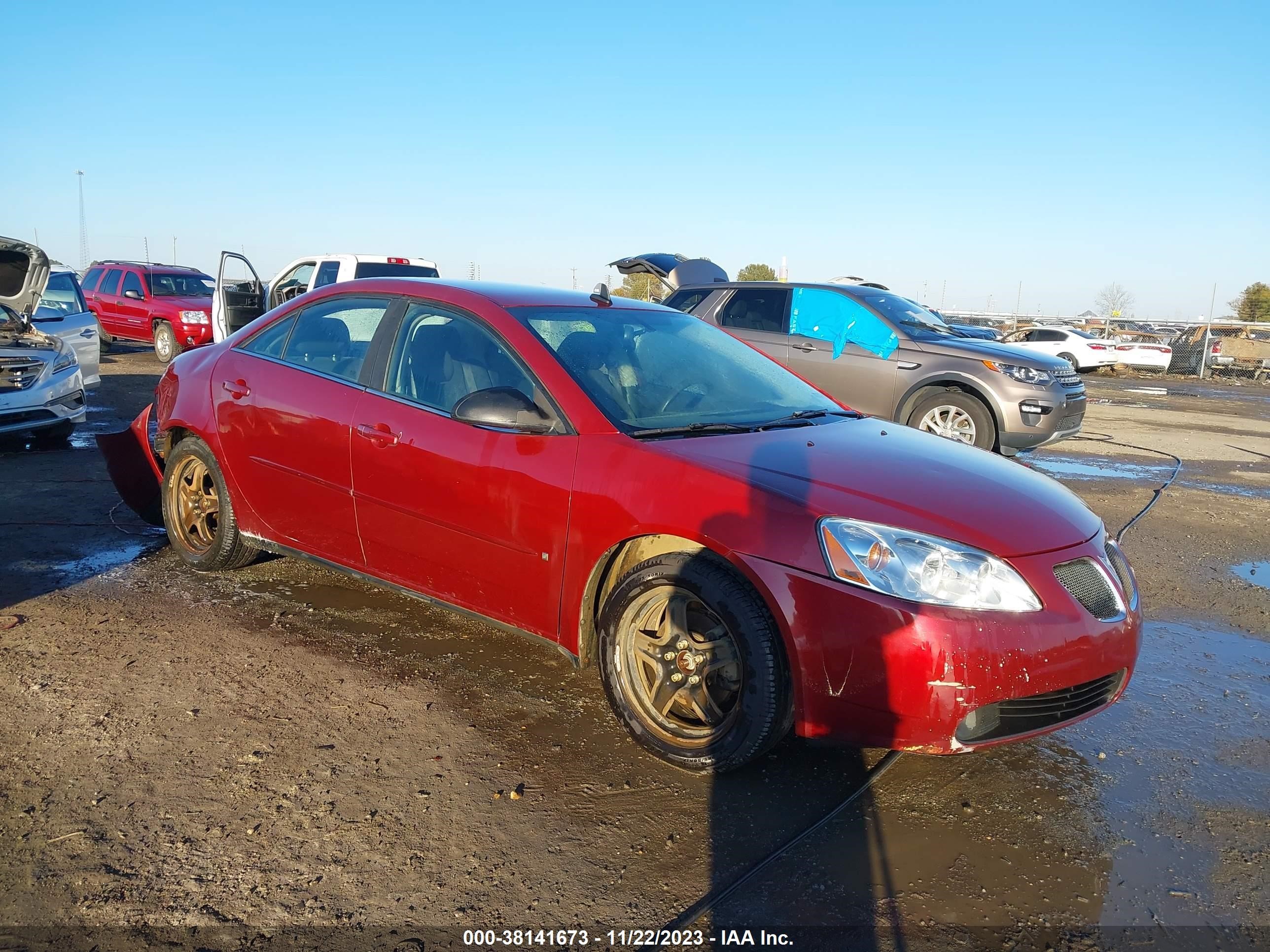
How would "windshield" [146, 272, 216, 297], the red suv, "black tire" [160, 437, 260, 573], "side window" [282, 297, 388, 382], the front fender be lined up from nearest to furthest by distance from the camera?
"side window" [282, 297, 388, 382]
"black tire" [160, 437, 260, 573]
the front fender
the red suv
"windshield" [146, 272, 216, 297]

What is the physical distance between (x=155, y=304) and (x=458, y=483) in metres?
16.1

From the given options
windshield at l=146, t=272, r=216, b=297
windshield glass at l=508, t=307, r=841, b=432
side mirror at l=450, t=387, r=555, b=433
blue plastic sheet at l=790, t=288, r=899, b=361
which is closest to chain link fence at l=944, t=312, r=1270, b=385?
blue plastic sheet at l=790, t=288, r=899, b=361

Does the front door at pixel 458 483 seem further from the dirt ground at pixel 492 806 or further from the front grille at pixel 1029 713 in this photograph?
the front grille at pixel 1029 713

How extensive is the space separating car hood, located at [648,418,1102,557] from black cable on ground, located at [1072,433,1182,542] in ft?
5.09

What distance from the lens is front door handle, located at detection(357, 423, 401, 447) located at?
377 cm

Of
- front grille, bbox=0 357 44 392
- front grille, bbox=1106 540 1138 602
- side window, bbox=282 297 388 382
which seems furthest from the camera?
front grille, bbox=0 357 44 392

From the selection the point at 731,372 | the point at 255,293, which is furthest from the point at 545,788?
the point at 255,293

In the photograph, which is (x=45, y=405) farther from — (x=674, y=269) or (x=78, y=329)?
(x=674, y=269)

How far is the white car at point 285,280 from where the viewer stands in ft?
43.0

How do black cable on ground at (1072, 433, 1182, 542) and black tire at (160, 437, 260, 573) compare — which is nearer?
black tire at (160, 437, 260, 573)

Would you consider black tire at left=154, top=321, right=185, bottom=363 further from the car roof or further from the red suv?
the car roof

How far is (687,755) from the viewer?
3049mm

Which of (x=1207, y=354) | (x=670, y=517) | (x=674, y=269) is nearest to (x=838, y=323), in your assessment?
(x=674, y=269)

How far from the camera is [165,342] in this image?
674 inches
